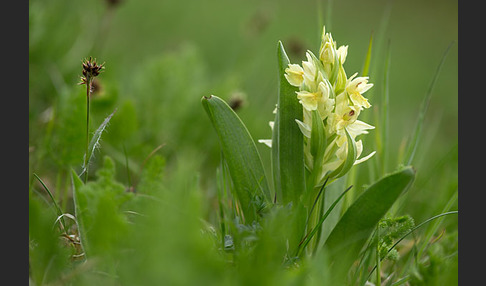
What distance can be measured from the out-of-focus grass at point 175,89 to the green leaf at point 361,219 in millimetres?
341

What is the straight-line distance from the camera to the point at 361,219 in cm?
108

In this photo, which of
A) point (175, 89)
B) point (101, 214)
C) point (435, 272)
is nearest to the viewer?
point (101, 214)

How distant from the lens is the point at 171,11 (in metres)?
4.53

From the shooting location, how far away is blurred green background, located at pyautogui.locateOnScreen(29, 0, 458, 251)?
68.6 inches

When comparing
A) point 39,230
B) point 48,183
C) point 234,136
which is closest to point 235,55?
point 48,183

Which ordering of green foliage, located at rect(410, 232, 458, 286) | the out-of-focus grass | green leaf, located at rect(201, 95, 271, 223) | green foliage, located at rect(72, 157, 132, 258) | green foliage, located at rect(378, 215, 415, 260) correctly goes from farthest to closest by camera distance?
the out-of-focus grass, green leaf, located at rect(201, 95, 271, 223), green foliage, located at rect(378, 215, 415, 260), green foliage, located at rect(410, 232, 458, 286), green foliage, located at rect(72, 157, 132, 258)

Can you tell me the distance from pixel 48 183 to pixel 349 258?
1.04 meters

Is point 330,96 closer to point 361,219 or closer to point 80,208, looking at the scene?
point 361,219

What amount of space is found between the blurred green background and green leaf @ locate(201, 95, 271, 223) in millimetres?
109

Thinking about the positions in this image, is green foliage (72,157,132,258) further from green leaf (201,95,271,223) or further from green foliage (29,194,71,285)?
green leaf (201,95,271,223)

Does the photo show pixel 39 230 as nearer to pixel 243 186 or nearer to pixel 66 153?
pixel 243 186

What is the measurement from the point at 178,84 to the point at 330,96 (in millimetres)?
1388

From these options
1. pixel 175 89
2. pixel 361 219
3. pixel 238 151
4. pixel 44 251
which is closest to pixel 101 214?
pixel 44 251

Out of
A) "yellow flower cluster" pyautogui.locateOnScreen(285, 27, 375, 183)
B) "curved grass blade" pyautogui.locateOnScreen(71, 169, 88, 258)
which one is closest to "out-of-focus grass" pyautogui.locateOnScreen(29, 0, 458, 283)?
"curved grass blade" pyautogui.locateOnScreen(71, 169, 88, 258)
